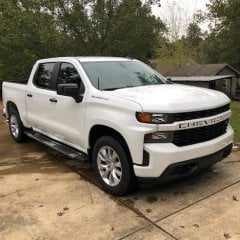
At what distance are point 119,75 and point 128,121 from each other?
148 cm

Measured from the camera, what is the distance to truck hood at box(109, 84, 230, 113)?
4715mm

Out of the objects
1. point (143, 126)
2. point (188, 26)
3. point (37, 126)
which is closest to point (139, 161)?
point (143, 126)

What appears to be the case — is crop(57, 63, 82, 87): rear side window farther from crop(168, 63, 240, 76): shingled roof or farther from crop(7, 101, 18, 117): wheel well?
crop(168, 63, 240, 76): shingled roof

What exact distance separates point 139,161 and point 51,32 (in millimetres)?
15434

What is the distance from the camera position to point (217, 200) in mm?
5066

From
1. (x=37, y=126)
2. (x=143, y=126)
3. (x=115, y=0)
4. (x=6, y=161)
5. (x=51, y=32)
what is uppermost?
(x=115, y=0)

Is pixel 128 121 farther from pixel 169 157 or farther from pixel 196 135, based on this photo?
pixel 196 135

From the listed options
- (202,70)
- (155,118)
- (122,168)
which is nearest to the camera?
(155,118)

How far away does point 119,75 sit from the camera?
612cm

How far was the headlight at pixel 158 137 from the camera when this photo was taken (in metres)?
4.72

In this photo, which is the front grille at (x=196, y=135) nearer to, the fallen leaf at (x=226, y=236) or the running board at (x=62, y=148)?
the fallen leaf at (x=226, y=236)

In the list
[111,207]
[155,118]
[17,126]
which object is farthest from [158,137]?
[17,126]

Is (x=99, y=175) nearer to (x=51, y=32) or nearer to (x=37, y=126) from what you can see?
(x=37, y=126)

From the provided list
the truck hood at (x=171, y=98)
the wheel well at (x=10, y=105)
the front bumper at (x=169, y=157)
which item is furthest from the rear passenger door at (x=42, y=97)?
the front bumper at (x=169, y=157)
